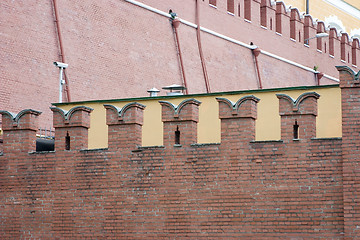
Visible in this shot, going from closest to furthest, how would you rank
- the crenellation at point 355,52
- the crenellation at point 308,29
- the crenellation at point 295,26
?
the crenellation at point 295,26
the crenellation at point 308,29
the crenellation at point 355,52

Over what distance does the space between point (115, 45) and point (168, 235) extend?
32.1ft

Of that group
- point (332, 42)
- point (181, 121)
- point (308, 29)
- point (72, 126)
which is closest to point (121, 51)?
point (72, 126)

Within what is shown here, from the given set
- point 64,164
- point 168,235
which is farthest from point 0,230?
point 168,235

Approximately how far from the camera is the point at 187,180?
55.1 ft

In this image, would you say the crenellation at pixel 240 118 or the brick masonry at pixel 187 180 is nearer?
the brick masonry at pixel 187 180

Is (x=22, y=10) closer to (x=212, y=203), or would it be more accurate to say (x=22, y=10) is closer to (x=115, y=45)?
(x=115, y=45)

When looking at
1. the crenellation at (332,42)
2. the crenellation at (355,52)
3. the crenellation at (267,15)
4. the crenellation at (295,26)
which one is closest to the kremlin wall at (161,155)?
the crenellation at (295,26)

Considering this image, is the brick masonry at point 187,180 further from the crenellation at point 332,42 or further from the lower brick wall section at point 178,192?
the crenellation at point 332,42

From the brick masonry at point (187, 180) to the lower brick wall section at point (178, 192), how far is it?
0.02 metres

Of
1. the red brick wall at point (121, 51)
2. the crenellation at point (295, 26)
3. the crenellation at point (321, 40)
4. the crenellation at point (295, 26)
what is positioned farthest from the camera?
the crenellation at point (321, 40)

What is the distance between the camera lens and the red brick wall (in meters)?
21.9

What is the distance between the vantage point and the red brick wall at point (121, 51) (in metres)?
21.9

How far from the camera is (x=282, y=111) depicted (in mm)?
15945

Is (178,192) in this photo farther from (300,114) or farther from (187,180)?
(300,114)
